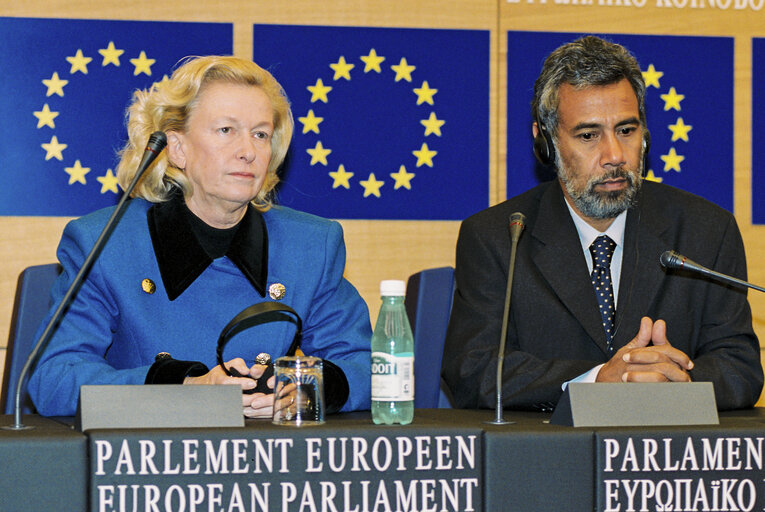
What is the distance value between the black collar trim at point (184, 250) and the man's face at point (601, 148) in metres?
0.91

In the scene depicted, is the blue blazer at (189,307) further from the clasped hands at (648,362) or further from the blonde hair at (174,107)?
the clasped hands at (648,362)


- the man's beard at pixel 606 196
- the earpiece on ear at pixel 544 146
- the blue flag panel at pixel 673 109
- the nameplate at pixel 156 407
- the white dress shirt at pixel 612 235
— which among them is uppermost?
the blue flag panel at pixel 673 109

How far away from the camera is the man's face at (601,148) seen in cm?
281

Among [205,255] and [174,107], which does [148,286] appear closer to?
[205,255]

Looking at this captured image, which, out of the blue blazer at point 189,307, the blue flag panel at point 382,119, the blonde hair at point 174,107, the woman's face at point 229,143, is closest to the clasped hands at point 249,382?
the blue blazer at point 189,307

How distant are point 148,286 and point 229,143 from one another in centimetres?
42

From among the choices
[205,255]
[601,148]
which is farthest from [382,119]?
[205,255]

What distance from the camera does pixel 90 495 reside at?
5.07 ft

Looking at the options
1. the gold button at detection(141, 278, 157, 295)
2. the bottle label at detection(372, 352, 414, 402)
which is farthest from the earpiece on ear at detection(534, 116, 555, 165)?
the bottle label at detection(372, 352, 414, 402)

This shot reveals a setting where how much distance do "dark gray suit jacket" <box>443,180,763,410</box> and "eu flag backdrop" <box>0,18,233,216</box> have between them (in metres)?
1.37

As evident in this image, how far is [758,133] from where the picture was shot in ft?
12.5

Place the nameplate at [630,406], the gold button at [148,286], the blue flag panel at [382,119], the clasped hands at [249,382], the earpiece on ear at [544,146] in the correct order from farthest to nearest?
the blue flag panel at [382,119] < the earpiece on ear at [544,146] < the gold button at [148,286] < the clasped hands at [249,382] < the nameplate at [630,406]

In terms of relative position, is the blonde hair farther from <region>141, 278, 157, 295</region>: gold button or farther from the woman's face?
<region>141, 278, 157, 295</region>: gold button

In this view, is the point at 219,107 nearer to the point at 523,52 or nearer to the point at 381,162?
the point at 381,162
